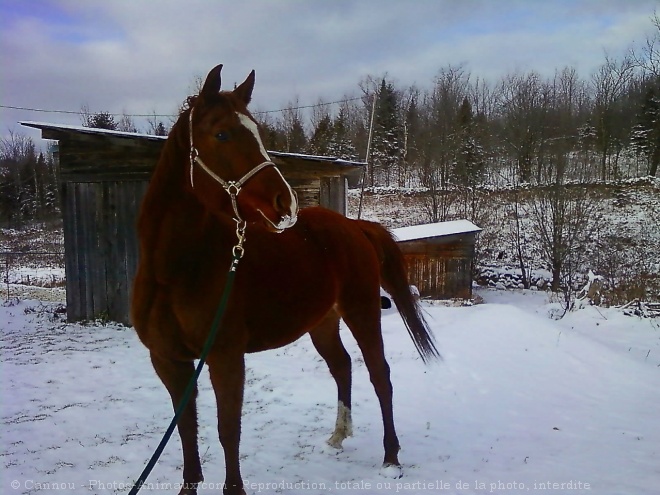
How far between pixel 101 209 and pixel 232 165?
7.01 meters

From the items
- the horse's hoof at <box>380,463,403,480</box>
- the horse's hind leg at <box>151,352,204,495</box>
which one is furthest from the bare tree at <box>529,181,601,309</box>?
the horse's hind leg at <box>151,352,204,495</box>

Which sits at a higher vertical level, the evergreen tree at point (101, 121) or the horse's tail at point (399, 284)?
the evergreen tree at point (101, 121)

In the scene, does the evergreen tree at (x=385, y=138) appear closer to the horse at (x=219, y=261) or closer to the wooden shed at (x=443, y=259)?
the wooden shed at (x=443, y=259)

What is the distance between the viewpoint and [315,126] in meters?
33.6

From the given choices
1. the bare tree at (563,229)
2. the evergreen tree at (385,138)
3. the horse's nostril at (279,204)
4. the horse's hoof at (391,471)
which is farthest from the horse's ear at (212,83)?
the evergreen tree at (385,138)

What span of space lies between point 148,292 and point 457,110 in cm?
3142

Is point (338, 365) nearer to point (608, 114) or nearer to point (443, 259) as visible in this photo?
point (443, 259)

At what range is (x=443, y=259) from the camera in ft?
46.1

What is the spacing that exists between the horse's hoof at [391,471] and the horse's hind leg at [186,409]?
1.17 metres

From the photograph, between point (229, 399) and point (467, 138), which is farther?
point (467, 138)

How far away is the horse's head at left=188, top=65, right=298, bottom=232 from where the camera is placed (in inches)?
82.4

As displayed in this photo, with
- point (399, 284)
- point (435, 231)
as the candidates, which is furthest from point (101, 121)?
point (399, 284)

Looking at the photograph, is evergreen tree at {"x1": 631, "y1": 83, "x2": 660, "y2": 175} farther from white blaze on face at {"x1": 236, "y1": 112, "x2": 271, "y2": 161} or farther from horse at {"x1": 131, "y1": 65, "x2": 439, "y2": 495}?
white blaze on face at {"x1": 236, "y1": 112, "x2": 271, "y2": 161}

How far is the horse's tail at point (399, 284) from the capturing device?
370 cm
